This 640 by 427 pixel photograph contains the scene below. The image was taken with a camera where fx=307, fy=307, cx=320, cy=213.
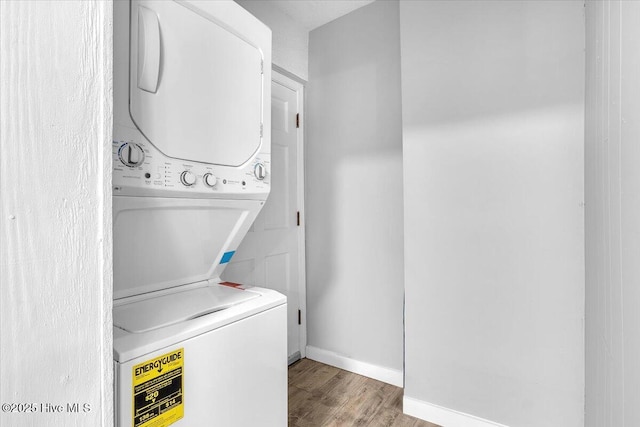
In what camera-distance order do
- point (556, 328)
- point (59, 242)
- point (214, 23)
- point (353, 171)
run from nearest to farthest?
point (59, 242), point (214, 23), point (556, 328), point (353, 171)

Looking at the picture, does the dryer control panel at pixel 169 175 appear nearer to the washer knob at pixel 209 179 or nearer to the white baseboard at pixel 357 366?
the washer knob at pixel 209 179

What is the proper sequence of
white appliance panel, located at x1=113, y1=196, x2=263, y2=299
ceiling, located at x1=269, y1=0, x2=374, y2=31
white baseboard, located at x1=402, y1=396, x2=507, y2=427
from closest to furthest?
white appliance panel, located at x1=113, y1=196, x2=263, y2=299
white baseboard, located at x1=402, y1=396, x2=507, y2=427
ceiling, located at x1=269, y1=0, x2=374, y2=31

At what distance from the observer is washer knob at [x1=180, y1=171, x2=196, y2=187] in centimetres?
105

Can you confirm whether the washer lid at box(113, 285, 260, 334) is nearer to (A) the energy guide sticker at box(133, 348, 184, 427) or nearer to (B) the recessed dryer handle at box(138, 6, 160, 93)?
(A) the energy guide sticker at box(133, 348, 184, 427)

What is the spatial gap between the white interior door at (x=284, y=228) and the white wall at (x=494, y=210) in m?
0.96

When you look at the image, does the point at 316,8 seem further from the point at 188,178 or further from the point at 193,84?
the point at 188,178

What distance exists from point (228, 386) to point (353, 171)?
1.69m

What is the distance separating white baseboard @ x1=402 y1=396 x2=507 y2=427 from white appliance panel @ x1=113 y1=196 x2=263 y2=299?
144cm

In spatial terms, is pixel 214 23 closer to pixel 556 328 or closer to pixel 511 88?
pixel 511 88

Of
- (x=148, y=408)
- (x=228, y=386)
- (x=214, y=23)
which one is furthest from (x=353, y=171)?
(x=148, y=408)

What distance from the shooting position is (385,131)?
220 centimetres

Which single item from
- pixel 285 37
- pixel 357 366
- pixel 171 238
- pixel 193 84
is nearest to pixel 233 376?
pixel 171 238

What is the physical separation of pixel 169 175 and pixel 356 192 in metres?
1.53

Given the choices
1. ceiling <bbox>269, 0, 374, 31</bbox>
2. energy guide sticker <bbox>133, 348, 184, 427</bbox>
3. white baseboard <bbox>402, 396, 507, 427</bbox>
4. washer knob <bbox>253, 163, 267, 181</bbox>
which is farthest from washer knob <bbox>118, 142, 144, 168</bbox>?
white baseboard <bbox>402, 396, 507, 427</bbox>
